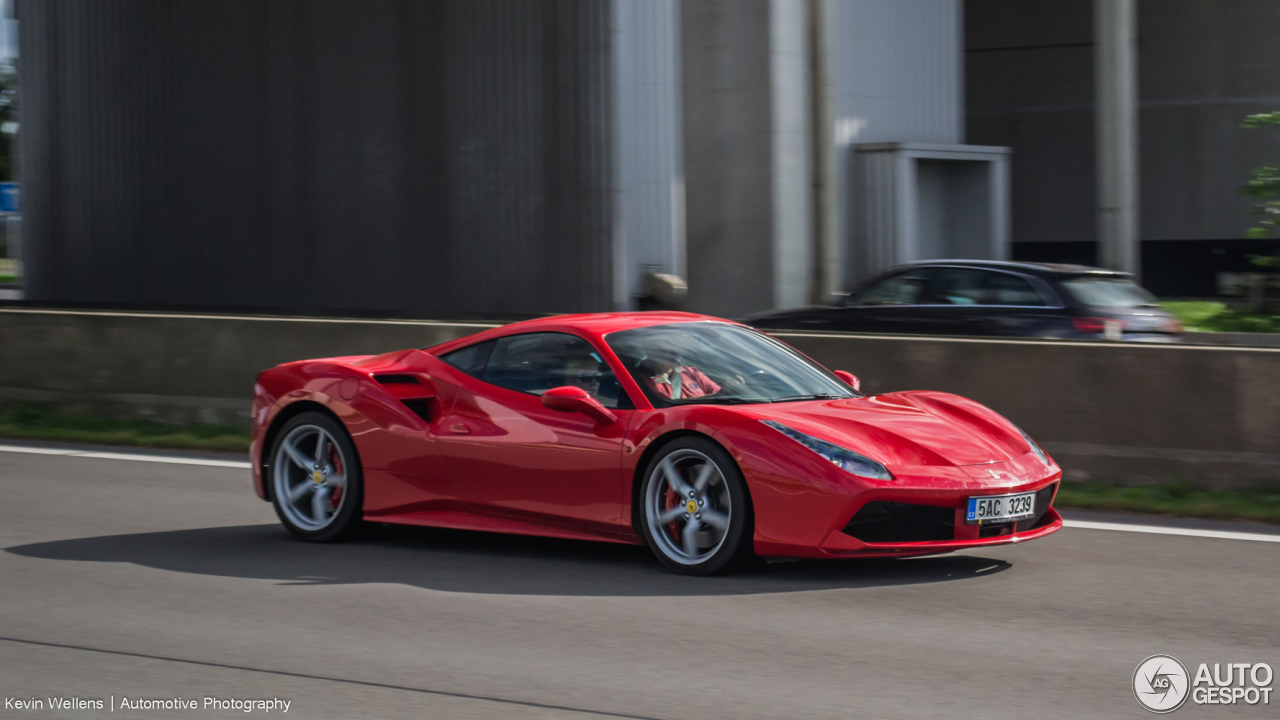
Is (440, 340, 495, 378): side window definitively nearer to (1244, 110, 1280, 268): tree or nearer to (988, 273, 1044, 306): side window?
(988, 273, 1044, 306): side window

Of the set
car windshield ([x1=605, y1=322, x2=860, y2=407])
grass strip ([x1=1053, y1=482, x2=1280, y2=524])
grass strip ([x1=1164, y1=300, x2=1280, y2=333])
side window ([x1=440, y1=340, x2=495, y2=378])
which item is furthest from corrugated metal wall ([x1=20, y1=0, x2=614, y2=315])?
car windshield ([x1=605, y1=322, x2=860, y2=407])

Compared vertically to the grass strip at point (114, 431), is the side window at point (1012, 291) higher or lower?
higher

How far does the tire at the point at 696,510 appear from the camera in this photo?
6.68 meters

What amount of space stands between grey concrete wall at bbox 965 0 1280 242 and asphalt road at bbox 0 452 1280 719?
2656 centimetres

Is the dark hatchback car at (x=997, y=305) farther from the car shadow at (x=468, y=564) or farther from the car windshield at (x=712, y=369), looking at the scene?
the car shadow at (x=468, y=564)

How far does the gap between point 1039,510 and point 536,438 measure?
2.29 m

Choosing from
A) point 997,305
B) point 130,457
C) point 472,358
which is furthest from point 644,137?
point 472,358

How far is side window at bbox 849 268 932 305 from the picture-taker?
1505 cm

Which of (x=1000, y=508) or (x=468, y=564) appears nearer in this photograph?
(x=1000, y=508)

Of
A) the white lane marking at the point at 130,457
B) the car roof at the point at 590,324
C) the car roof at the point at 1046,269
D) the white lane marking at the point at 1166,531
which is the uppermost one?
the car roof at the point at 1046,269

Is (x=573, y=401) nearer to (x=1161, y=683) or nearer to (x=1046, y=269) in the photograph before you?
(x=1161, y=683)

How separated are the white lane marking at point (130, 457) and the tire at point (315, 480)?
2900mm

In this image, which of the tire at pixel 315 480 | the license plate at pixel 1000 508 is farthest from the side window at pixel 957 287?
the tire at pixel 315 480

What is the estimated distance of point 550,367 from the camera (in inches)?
296
